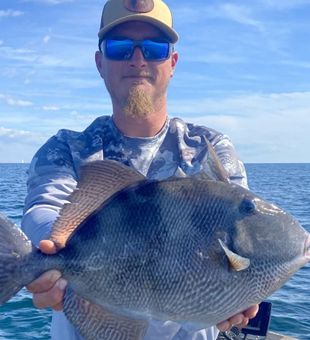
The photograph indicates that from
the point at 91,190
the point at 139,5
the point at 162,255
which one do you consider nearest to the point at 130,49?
the point at 139,5

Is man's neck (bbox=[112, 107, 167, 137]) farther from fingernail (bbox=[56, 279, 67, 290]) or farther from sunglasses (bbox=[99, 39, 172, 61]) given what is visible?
fingernail (bbox=[56, 279, 67, 290])

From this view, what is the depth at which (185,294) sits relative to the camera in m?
3.08

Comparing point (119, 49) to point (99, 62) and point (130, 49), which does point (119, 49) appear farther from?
point (99, 62)

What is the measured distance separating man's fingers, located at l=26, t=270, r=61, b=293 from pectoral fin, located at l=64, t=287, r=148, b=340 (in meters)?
0.11

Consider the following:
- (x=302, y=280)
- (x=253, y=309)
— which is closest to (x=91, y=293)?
(x=253, y=309)

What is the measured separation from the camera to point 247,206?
316 centimetres

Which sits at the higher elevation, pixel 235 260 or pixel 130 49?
pixel 130 49

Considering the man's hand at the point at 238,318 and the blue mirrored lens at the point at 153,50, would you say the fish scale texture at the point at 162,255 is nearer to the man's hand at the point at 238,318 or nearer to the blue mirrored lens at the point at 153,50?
the man's hand at the point at 238,318

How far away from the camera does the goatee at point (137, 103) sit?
4410 millimetres

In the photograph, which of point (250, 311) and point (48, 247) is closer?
point (48, 247)

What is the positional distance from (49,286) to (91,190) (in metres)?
0.57

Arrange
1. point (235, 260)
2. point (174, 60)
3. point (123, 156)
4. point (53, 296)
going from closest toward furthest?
point (235, 260) → point (53, 296) → point (123, 156) → point (174, 60)

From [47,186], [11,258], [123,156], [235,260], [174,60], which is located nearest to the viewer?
[235,260]

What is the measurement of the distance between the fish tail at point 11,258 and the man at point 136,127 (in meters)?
0.99
